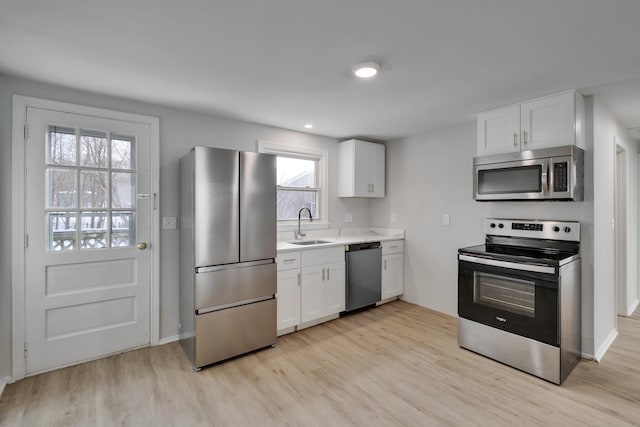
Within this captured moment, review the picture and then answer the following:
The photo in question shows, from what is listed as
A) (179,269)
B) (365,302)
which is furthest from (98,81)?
(365,302)

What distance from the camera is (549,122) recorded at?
260cm

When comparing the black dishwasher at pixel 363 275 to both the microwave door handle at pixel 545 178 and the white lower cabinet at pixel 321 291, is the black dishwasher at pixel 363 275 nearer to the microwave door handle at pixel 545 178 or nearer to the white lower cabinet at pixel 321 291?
the white lower cabinet at pixel 321 291

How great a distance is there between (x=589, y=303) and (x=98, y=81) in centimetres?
434

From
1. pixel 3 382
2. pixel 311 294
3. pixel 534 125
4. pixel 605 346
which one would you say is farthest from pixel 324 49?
pixel 605 346

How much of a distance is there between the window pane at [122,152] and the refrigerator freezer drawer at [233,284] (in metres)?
1.22

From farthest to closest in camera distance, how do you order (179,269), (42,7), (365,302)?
1. (365,302)
2. (179,269)
3. (42,7)

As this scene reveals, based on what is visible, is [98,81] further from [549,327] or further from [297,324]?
[549,327]

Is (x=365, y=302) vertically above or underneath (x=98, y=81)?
underneath

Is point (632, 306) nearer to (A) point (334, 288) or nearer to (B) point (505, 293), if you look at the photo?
(B) point (505, 293)

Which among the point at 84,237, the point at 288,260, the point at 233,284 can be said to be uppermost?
the point at 84,237

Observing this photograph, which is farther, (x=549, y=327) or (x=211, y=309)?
(x=211, y=309)

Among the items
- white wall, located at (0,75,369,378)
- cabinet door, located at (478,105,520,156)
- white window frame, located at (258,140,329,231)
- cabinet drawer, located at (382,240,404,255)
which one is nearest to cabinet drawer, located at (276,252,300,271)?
white window frame, located at (258,140,329,231)

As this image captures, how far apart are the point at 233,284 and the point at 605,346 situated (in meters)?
3.38

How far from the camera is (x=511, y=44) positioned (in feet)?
5.96
